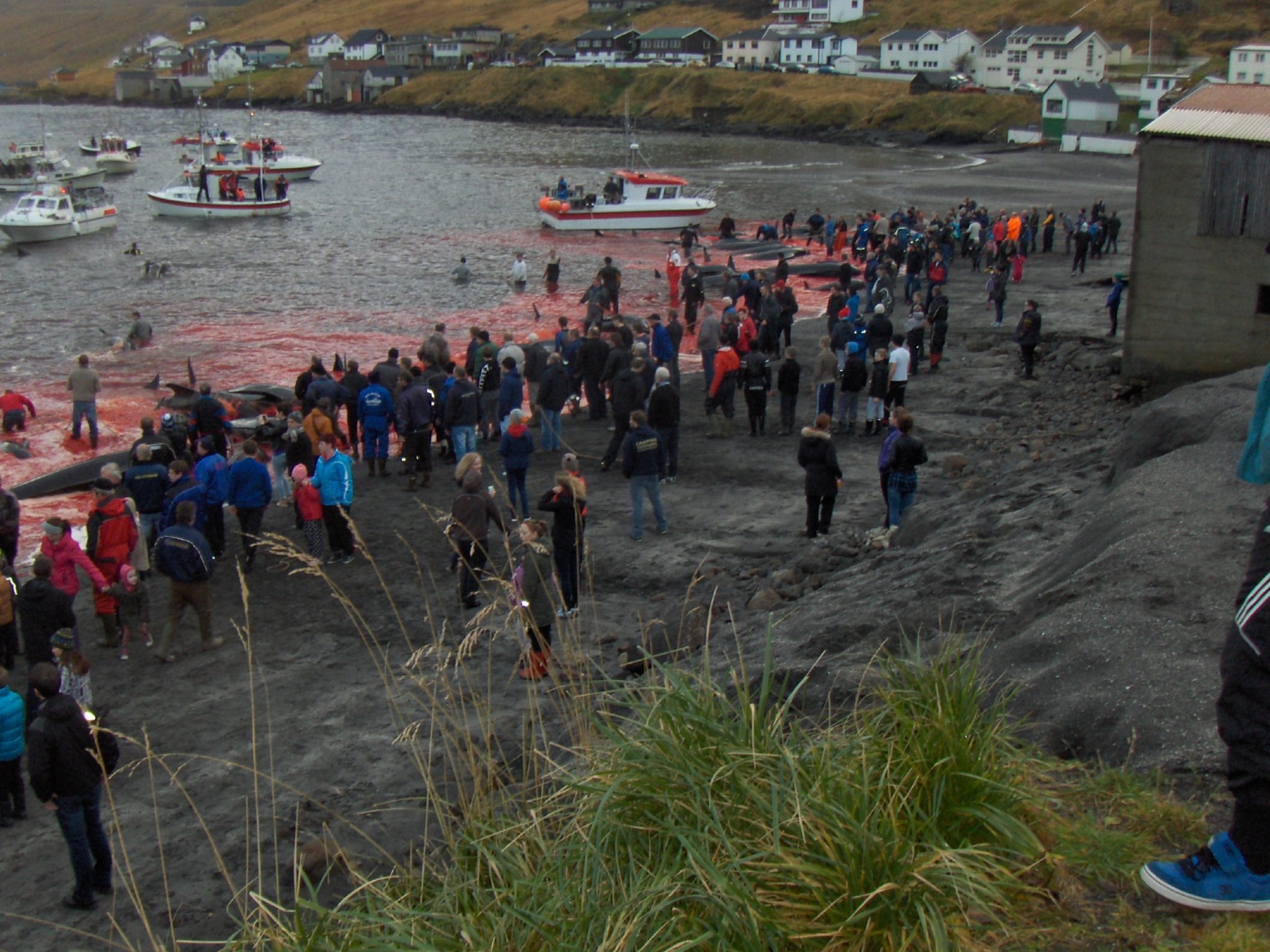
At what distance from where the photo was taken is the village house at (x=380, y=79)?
13588cm

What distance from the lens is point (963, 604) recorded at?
787 centimetres

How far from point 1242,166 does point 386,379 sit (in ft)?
37.4

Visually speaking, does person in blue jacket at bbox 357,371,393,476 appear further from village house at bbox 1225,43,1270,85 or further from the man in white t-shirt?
village house at bbox 1225,43,1270,85

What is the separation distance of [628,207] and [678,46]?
94.6 meters

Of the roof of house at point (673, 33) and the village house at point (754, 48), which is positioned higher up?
the roof of house at point (673, 33)

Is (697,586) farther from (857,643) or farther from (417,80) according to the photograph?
(417,80)

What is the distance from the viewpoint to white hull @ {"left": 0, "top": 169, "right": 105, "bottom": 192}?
5491 cm

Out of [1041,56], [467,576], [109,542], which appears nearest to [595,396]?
[467,576]

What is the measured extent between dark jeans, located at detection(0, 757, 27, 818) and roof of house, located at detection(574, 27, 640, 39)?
434 feet

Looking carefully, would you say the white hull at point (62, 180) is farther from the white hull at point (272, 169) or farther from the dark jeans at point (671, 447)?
the dark jeans at point (671, 447)

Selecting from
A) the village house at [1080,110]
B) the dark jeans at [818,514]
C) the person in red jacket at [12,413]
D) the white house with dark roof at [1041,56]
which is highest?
the white house with dark roof at [1041,56]

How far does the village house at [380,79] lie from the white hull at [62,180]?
8001cm

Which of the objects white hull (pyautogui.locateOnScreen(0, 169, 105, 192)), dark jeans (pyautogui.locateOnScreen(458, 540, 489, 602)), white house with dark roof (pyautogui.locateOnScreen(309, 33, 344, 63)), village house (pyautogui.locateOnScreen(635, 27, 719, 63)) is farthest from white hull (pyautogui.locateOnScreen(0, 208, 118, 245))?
white house with dark roof (pyautogui.locateOnScreen(309, 33, 344, 63))

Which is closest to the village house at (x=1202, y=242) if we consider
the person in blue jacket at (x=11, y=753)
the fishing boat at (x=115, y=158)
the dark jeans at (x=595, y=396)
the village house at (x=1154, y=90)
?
the dark jeans at (x=595, y=396)
